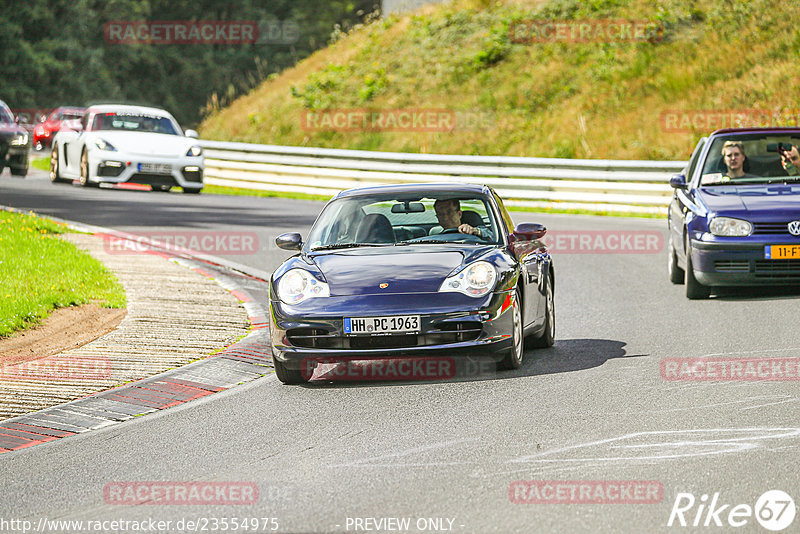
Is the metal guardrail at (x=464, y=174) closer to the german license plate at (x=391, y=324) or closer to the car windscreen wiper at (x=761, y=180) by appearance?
the car windscreen wiper at (x=761, y=180)

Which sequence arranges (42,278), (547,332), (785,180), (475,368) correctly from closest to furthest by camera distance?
(475,368) < (547,332) < (42,278) < (785,180)

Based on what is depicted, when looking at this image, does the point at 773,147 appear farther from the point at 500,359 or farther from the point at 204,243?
the point at 204,243

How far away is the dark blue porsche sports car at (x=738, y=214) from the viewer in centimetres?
1227

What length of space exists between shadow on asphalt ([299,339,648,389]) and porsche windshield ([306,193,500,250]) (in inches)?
35.7

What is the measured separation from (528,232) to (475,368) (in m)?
1.12

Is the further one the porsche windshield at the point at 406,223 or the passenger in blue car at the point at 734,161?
the passenger in blue car at the point at 734,161

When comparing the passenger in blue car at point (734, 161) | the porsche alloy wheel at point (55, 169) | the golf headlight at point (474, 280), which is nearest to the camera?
the golf headlight at point (474, 280)

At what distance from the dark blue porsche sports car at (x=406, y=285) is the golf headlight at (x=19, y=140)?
20403mm

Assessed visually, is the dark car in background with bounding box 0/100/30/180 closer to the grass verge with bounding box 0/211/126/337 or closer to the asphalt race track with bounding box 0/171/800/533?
the grass verge with bounding box 0/211/126/337

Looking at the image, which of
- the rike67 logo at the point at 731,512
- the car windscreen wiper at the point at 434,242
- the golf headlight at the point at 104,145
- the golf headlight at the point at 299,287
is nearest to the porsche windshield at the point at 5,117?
the golf headlight at the point at 104,145

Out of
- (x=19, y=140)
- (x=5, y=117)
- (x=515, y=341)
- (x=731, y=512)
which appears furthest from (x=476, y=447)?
(x=19, y=140)

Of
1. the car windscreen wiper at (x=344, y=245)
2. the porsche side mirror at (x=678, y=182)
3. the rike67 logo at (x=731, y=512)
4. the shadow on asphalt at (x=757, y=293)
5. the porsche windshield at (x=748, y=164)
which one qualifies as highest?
the porsche windshield at (x=748, y=164)

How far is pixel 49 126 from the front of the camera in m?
46.3

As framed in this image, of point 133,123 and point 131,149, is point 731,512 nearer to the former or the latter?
point 131,149
